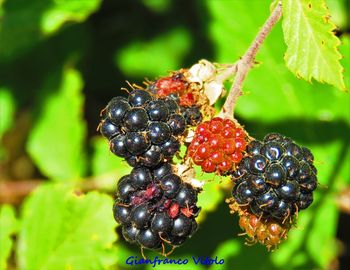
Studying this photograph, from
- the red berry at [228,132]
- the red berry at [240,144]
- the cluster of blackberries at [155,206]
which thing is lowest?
the cluster of blackberries at [155,206]

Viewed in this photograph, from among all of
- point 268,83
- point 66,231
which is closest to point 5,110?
point 66,231

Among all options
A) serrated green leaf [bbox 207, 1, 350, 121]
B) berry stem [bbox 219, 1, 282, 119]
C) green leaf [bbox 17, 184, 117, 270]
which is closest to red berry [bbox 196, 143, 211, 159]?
berry stem [bbox 219, 1, 282, 119]

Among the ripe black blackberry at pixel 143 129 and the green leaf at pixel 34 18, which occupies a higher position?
the ripe black blackberry at pixel 143 129

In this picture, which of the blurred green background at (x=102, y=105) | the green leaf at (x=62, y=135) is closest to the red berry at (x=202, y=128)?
the blurred green background at (x=102, y=105)

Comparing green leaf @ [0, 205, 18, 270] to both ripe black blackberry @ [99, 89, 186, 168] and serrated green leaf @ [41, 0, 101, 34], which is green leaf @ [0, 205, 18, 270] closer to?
serrated green leaf @ [41, 0, 101, 34]

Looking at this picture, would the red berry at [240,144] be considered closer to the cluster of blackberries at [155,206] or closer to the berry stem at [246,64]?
the berry stem at [246,64]

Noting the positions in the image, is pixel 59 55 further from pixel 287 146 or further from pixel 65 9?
pixel 287 146

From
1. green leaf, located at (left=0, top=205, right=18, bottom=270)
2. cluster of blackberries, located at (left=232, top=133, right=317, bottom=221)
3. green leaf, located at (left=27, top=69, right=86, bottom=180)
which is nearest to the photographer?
cluster of blackberries, located at (left=232, top=133, right=317, bottom=221)

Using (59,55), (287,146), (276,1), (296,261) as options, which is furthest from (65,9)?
(296,261)
